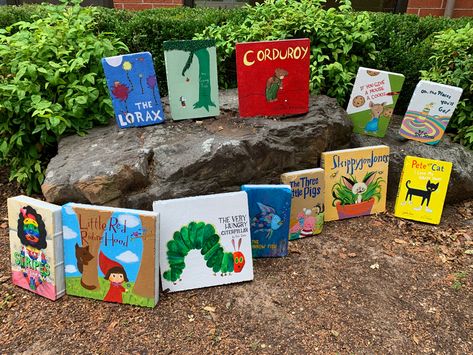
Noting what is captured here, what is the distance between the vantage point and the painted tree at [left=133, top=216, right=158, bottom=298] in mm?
2186

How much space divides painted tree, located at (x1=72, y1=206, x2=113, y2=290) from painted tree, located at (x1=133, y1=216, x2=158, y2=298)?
21 centimetres

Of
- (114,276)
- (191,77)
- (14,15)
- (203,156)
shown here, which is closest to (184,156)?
(203,156)

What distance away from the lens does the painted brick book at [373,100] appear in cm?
324

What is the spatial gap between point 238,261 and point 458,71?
2.43 meters

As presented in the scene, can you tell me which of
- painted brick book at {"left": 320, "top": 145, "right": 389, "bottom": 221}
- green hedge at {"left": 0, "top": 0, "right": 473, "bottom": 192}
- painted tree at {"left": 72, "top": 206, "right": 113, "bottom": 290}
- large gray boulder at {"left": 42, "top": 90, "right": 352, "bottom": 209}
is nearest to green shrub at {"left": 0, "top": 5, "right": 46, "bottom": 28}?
green hedge at {"left": 0, "top": 0, "right": 473, "bottom": 192}

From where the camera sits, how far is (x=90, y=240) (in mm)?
2248

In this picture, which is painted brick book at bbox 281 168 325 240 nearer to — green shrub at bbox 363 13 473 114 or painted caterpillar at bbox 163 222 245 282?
painted caterpillar at bbox 163 222 245 282

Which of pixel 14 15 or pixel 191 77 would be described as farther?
pixel 14 15

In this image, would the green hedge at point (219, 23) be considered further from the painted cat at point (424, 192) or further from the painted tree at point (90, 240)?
the painted tree at point (90, 240)

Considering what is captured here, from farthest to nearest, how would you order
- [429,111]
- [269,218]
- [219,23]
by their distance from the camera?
[219,23] < [429,111] < [269,218]

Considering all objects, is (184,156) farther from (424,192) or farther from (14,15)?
(14,15)

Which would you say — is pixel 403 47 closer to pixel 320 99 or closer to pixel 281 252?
pixel 320 99

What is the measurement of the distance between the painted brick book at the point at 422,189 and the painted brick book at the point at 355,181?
0.49ft

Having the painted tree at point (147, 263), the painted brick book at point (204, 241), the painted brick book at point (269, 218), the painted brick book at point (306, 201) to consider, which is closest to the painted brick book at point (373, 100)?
the painted brick book at point (306, 201)
